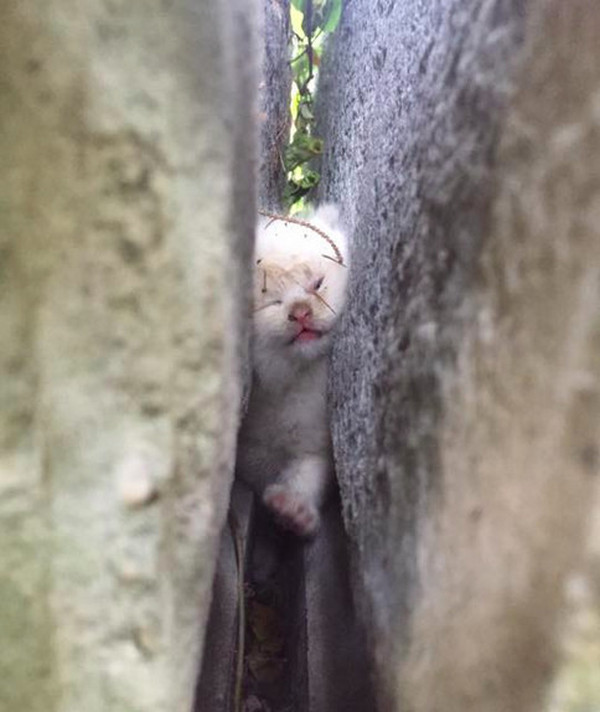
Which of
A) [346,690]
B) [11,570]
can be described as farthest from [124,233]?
[346,690]

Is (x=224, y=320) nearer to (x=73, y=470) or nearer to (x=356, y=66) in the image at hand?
(x=73, y=470)

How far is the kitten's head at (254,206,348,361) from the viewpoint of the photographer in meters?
0.92

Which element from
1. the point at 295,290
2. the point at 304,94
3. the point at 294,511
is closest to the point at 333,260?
the point at 295,290

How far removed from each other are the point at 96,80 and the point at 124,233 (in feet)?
0.23

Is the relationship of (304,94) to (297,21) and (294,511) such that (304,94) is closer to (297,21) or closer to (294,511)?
A: (297,21)

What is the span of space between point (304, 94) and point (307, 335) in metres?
0.76

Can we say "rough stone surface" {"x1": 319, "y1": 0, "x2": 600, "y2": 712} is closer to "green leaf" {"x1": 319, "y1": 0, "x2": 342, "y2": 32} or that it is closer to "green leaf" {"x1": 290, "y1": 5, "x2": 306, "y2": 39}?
"green leaf" {"x1": 319, "y1": 0, "x2": 342, "y2": 32}

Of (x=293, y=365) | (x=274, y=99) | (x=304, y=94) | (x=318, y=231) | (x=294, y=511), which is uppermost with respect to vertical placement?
(x=304, y=94)

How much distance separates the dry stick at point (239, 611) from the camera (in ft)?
2.50

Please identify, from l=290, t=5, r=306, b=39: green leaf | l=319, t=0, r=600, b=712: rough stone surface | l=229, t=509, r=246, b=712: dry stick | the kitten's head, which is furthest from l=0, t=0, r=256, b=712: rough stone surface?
l=290, t=5, r=306, b=39: green leaf

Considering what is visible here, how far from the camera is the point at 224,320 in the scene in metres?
0.41

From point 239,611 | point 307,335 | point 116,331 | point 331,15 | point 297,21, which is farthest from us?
point 297,21

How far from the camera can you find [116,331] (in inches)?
15.8

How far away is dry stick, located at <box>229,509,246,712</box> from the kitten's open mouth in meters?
0.23
